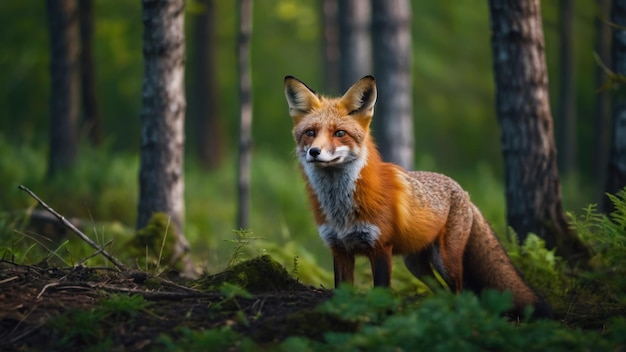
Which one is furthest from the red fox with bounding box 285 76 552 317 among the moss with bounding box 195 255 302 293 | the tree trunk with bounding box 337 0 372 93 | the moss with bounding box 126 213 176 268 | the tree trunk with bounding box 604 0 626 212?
the tree trunk with bounding box 337 0 372 93

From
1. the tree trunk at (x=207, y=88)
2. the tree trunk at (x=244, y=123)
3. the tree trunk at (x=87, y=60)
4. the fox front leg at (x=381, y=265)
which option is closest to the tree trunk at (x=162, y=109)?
the fox front leg at (x=381, y=265)

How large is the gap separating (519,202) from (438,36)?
16830 mm

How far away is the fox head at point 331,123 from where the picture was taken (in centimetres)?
610

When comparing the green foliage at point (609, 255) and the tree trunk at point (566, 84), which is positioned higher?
the tree trunk at point (566, 84)

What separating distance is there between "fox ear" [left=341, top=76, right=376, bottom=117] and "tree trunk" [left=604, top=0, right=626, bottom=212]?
3063 millimetres

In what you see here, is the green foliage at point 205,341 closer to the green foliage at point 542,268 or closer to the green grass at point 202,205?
the green foliage at point 542,268

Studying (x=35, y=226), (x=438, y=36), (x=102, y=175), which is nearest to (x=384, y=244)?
(x=35, y=226)

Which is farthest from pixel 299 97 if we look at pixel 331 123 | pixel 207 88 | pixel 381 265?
pixel 207 88

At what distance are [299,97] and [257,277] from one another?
5.19ft

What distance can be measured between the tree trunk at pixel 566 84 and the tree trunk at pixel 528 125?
1101 centimetres

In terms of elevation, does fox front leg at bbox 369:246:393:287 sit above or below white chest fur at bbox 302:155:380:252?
below

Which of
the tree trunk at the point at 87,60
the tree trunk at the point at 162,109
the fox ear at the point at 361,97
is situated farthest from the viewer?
the tree trunk at the point at 87,60

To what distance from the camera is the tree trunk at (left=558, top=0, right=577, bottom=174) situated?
18638mm

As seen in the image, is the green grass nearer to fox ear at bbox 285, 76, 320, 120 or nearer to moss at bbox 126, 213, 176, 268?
moss at bbox 126, 213, 176, 268
